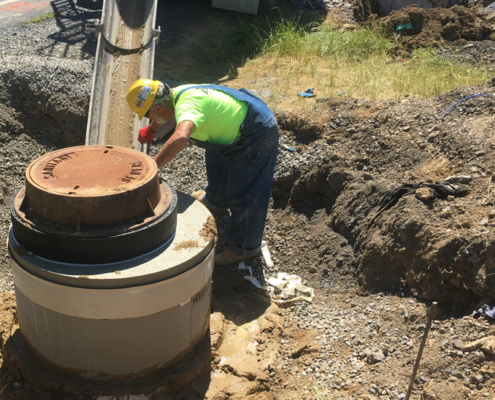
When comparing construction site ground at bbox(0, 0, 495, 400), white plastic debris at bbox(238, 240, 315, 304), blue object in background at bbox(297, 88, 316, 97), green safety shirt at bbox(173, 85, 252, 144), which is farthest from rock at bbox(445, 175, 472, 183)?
blue object in background at bbox(297, 88, 316, 97)

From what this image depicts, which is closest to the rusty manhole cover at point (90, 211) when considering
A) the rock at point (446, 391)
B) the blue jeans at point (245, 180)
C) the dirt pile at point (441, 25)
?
the blue jeans at point (245, 180)

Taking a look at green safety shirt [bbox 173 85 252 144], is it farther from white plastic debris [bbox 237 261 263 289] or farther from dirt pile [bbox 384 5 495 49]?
dirt pile [bbox 384 5 495 49]

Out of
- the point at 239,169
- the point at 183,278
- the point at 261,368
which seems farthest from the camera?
the point at 239,169

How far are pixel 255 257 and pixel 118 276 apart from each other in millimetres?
2172

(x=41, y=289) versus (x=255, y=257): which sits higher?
(x=41, y=289)

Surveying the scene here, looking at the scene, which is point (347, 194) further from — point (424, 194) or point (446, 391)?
point (446, 391)

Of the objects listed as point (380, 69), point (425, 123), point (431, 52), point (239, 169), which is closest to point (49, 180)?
point (239, 169)

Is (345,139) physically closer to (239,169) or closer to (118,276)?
(239,169)

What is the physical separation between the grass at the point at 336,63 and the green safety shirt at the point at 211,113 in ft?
10.2

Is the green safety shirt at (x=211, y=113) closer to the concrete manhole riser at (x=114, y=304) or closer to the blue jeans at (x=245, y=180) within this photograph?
the blue jeans at (x=245, y=180)

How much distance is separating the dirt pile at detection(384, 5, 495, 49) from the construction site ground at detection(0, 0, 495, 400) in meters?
3.41

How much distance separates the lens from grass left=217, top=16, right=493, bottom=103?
22.4 feet

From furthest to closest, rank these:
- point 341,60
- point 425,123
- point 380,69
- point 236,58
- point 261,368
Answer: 1. point 236,58
2. point 341,60
3. point 380,69
4. point 425,123
5. point 261,368

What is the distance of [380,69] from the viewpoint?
25.0ft
